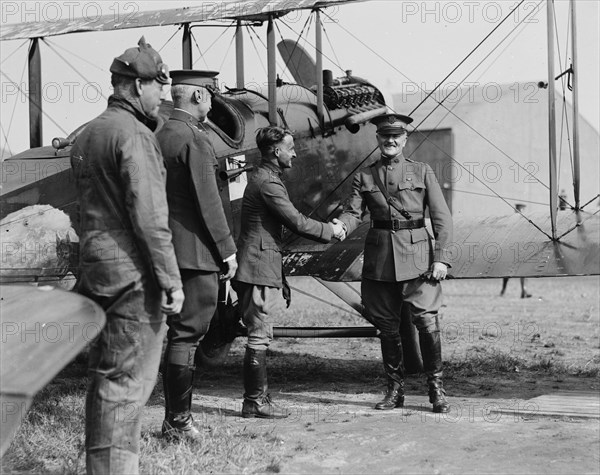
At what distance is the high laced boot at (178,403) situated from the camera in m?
4.96

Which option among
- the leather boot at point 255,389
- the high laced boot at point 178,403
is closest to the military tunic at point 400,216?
the leather boot at point 255,389

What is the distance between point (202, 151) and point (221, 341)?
2.62 m

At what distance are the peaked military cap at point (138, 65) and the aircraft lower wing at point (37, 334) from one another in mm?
1135

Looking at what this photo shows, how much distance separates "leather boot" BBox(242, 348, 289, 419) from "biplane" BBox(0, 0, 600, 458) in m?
1.25

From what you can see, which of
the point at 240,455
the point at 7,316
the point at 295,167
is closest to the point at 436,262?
the point at 240,455

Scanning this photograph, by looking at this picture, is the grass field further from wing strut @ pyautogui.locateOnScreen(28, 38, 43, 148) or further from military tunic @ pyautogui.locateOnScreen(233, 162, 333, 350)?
wing strut @ pyautogui.locateOnScreen(28, 38, 43, 148)

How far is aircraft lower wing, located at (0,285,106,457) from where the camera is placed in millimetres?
2973

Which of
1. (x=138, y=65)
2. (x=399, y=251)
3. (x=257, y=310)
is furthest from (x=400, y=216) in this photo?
(x=138, y=65)

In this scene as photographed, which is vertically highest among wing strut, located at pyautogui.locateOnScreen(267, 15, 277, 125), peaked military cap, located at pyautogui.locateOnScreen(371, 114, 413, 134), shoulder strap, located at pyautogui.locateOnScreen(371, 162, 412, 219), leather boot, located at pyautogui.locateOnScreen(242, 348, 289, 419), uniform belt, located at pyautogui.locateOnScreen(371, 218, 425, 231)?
wing strut, located at pyautogui.locateOnScreen(267, 15, 277, 125)

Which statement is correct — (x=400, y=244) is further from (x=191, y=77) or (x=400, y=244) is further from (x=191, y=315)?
(x=191, y=77)

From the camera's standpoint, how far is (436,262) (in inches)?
234

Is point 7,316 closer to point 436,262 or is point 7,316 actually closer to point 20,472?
point 20,472

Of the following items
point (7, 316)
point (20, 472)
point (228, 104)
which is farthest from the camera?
point (228, 104)

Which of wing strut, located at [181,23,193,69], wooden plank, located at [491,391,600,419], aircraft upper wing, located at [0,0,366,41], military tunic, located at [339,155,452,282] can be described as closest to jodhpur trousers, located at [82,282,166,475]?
military tunic, located at [339,155,452,282]
